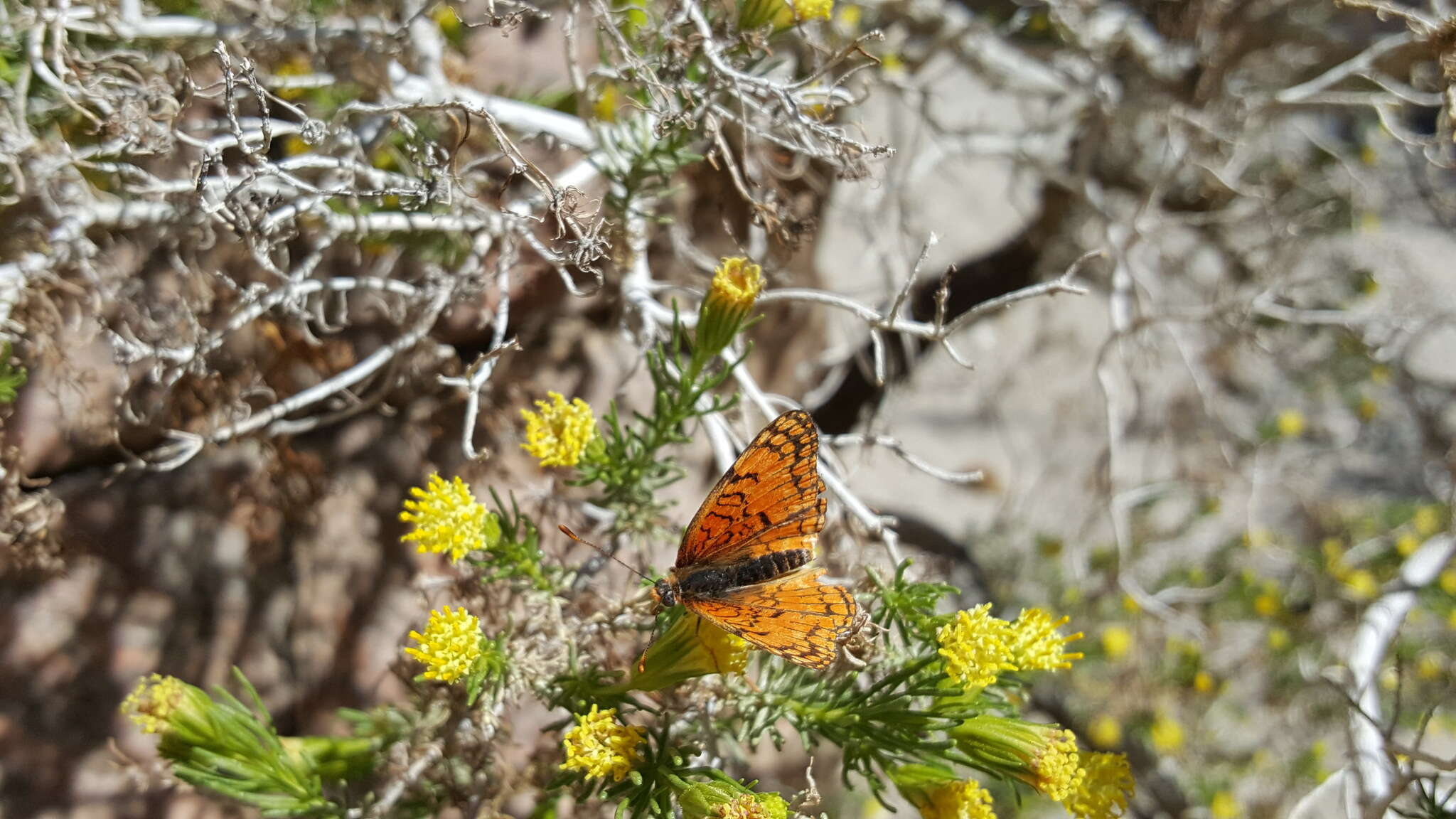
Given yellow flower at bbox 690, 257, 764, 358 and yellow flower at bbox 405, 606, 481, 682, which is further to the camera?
yellow flower at bbox 690, 257, 764, 358

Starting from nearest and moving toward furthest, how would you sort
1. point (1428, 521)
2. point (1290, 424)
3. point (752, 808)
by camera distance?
point (752, 808) → point (1428, 521) → point (1290, 424)

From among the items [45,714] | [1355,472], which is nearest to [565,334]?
[45,714]

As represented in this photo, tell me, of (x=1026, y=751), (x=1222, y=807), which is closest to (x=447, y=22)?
(x=1026, y=751)

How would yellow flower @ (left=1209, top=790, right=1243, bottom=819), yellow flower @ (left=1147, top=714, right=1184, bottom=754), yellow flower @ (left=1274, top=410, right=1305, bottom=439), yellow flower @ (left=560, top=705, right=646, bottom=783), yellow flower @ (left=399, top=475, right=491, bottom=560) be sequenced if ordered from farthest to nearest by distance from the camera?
yellow flower @ (left=1274, top=410, right=1305, bottom=439), yellow flower @ (left=1147, top=714, right=1184, bottom=754), yellow flower @ (left=1209, top=790, right=1243, bottom=819), yellow flower @ (left=399, top=475, right=491, bottom=560), yellow flower @ (left=560, top=705, right=646, bottom=783)

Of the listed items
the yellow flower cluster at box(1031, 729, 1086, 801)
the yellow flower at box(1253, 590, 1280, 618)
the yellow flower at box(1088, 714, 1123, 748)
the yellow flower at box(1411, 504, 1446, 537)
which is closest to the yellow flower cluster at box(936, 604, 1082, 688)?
the yellow flower cluster at box(1031, 729, 1086, 801)

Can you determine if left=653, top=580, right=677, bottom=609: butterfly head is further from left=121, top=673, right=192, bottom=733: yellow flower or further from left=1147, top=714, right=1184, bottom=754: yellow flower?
left=1147, top=714, right=1184, bottom=754: yellow flower

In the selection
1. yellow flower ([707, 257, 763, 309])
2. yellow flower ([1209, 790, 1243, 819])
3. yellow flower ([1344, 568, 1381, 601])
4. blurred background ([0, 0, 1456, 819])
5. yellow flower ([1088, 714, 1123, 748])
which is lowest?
yellow flower ([1209, 790, 1243, 819])

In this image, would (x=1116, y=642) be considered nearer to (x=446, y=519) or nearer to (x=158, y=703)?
(x=446, y=519)
